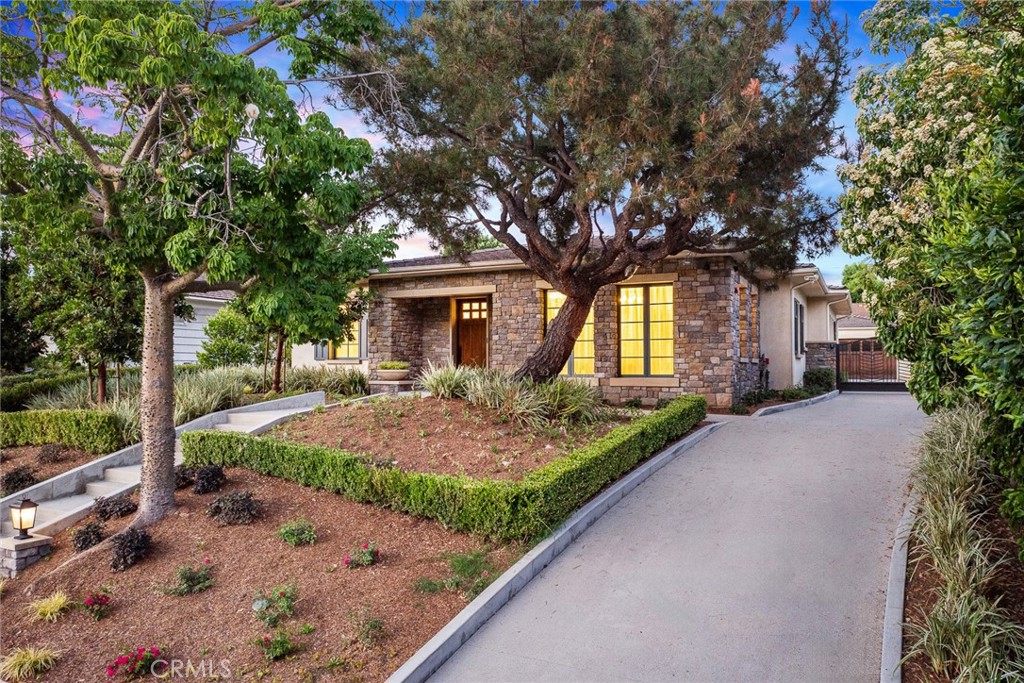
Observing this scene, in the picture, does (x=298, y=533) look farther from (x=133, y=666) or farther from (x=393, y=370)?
(x=393, y=370)

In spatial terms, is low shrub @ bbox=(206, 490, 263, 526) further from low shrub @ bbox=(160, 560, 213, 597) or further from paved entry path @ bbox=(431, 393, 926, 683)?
paved entry path @ bbox=(431, 393, 926, 683)

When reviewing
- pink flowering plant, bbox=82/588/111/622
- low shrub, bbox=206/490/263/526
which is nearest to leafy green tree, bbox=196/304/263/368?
low shrub, bbox=206/490/263/526

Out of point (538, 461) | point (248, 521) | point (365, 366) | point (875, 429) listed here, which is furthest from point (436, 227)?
point (875, 429)

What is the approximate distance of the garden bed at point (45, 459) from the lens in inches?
308

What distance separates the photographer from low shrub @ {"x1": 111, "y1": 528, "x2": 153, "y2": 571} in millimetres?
5387

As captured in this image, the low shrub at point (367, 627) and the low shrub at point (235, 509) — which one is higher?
the low shrub at point (235, 509)

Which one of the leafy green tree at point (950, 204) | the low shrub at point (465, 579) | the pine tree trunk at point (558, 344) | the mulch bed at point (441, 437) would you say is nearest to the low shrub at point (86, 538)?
the mulch bed at point (441, 437)

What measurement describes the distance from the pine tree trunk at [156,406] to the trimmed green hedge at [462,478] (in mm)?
1186

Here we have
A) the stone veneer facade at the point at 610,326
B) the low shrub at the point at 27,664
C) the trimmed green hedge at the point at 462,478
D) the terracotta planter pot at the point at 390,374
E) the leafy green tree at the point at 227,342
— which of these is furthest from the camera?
the leafy green tree at the point at 227,342

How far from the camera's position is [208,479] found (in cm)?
682

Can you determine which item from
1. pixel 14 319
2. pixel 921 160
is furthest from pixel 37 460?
pixel 921 160

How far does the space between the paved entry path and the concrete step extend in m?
5.80

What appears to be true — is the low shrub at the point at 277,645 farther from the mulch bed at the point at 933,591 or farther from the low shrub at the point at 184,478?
the mulch bed at the point at 933,591

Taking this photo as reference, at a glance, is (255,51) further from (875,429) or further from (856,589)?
(875,429)
